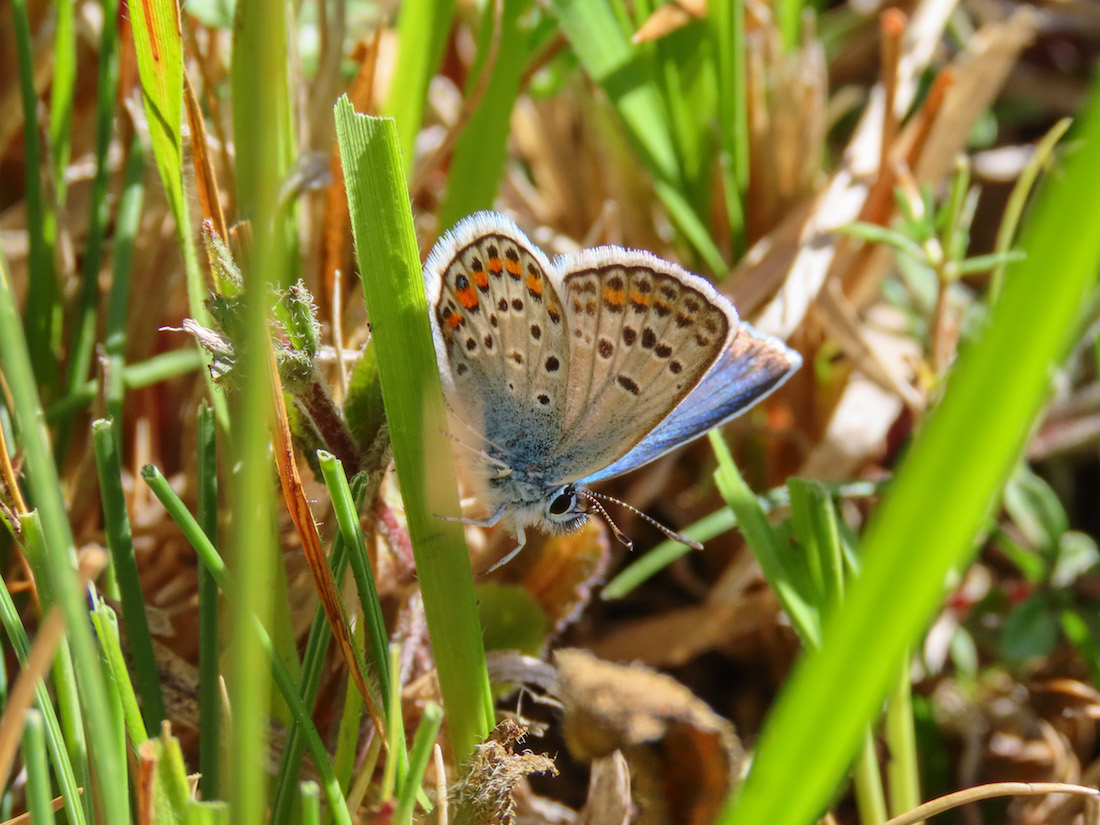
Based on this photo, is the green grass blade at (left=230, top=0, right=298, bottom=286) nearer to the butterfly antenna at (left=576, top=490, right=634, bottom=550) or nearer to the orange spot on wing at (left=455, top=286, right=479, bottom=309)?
the orange spot on wing at (left=455, top=286, right=479, bottom=309)

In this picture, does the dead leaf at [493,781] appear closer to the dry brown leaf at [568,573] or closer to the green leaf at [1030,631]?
the dry brown leaf at [568,573]

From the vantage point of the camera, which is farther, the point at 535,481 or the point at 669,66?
the point at 669,66

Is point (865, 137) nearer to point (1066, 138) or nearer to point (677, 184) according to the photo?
point (677, 184)

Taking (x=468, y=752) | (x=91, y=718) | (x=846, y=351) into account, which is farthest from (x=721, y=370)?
(x=91, y=718)

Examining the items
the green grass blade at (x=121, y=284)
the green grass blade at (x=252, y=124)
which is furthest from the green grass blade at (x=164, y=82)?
the green grass blade at (x=121, y=284)

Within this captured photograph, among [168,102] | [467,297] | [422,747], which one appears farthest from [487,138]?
[422,747]

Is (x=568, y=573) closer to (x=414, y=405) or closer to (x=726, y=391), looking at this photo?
(x=726, y=391)
